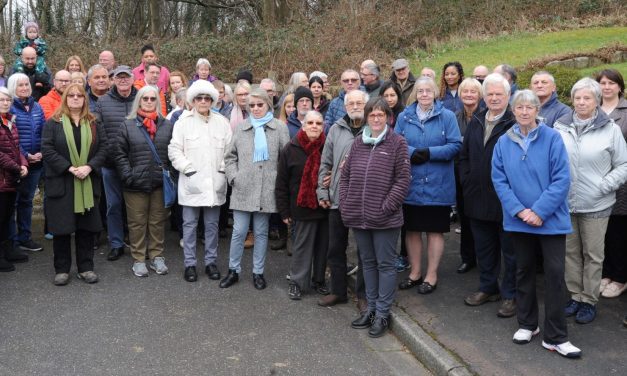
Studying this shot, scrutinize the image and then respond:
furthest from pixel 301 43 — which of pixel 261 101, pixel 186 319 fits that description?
pixel 186 319

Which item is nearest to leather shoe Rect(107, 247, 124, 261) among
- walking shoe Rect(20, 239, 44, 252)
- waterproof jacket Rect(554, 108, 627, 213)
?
walking shoe Rect(20, 239, 44, 252)

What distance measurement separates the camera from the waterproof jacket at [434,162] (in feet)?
21.5

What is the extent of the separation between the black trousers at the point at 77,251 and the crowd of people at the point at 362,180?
2 centimetres

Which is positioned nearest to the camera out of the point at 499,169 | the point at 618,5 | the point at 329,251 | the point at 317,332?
the point at 499,169

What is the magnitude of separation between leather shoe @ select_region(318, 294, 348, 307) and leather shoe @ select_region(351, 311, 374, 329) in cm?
61

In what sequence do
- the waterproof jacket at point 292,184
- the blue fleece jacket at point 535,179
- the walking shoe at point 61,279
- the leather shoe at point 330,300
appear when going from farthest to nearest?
1. the walking shoe at point 61,279
2. the waterproof jacket at point 292,184
3. the leather shoe at point 330,300
4. the blue fleece jacket at point 535,179

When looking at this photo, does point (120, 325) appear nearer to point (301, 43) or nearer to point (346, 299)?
point (346, 299)

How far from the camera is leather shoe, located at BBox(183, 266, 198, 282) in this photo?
295 inches

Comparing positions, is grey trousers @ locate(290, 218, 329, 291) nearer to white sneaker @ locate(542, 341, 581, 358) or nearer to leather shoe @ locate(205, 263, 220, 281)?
leather shoe @ locate(205, 263, 220, 281)

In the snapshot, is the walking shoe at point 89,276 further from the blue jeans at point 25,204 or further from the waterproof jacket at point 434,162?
the waterproof jacket at point 434,162

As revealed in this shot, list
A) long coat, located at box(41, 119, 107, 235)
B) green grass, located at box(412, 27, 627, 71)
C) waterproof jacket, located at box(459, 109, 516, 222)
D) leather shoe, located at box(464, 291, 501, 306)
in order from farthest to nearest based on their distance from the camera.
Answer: green grass, located at box(412, 27, 627, 71) → long coat, located at box(41, 119, 107, 235) → leather shoe, located at box(464, 291, 501, 306) → waterproof jacket, located at box(459, 109, 516, 222)

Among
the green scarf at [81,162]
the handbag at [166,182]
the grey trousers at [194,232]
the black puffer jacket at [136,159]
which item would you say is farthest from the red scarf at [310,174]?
the green scarf at [81,162]

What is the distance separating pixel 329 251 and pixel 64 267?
3041 millimetres

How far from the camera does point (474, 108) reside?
7.14m
